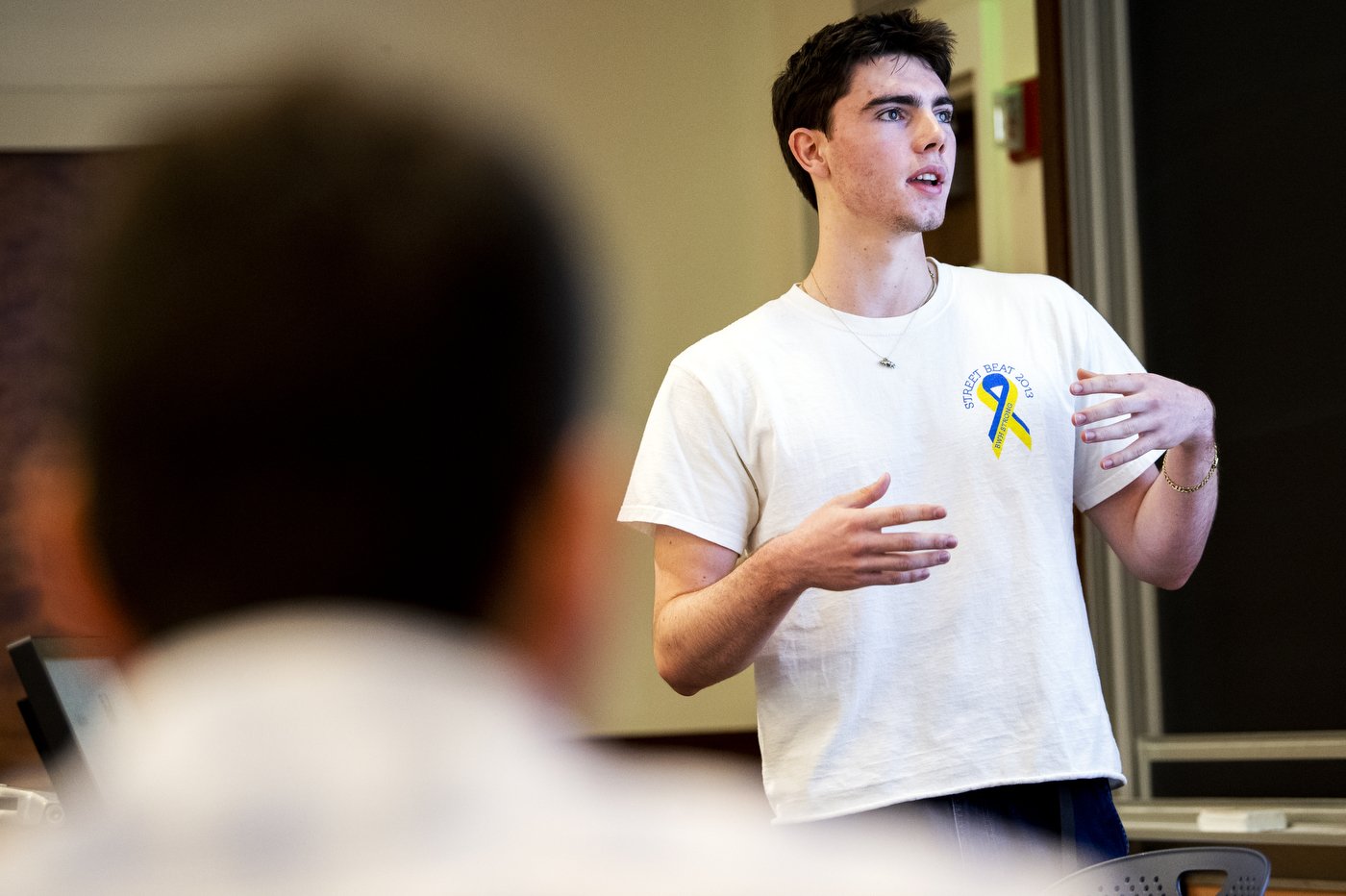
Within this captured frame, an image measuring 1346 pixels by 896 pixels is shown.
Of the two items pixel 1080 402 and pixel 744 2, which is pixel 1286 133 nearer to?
pixel 1080 402

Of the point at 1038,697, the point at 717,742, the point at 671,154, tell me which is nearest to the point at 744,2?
the point at 671,154

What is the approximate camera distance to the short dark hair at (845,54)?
1.09 m

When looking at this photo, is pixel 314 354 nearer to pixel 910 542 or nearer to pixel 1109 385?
pixel 910 542

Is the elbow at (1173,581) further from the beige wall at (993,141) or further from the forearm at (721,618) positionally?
the beige wall at (993,141)

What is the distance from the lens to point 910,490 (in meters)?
0.98

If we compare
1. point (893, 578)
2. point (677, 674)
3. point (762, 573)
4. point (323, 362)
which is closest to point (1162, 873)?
point (893, 578)

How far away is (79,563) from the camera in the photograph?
79 centimetres

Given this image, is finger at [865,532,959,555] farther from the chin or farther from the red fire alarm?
the red fire alarm

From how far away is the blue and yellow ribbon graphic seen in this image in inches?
38.3

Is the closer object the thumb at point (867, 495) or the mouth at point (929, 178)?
the thumb at point (867, 495)

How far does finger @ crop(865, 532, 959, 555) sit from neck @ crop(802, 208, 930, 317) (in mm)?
415

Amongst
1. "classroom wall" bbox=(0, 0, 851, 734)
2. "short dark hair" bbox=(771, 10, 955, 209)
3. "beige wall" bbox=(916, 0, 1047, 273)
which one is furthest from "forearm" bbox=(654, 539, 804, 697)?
"classroom wall" bbox=(0, 0, 851, 734)

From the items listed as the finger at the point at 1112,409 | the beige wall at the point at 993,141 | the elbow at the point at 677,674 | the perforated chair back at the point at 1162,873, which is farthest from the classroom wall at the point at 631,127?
the perforated chair back at the point at 1162,873

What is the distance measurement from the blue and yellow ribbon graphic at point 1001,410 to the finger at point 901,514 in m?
0.30
